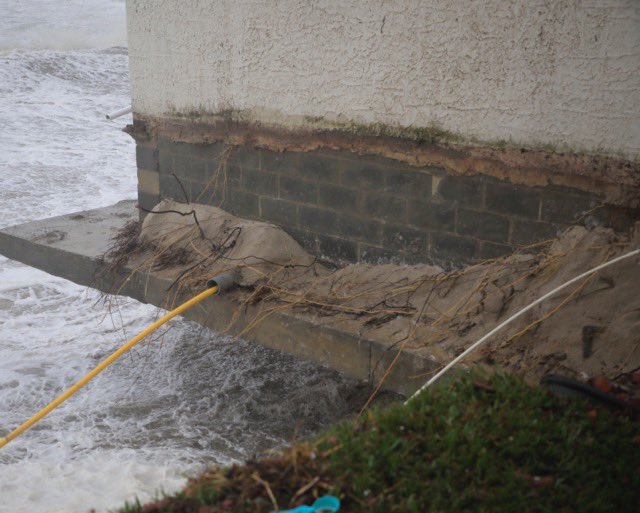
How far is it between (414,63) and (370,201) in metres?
0.91

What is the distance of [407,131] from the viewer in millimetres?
4406

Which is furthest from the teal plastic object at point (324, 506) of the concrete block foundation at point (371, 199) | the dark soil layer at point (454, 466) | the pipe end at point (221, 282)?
the pipe end at point (221, 282)

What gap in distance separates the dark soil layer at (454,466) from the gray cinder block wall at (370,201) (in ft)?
5.16

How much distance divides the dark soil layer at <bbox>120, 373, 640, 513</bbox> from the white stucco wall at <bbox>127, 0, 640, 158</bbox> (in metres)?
1.73

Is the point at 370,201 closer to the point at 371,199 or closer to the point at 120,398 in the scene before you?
the point at 371,199

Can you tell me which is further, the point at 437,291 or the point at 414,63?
the point at 437,291

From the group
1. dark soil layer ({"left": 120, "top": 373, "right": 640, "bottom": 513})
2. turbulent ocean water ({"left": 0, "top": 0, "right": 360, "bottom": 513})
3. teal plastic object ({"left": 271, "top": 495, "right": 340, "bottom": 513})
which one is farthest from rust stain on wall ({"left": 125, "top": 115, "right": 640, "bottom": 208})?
teal plastic object ({"left": 271, "top": 495, "right": 340, "bottom": 513})

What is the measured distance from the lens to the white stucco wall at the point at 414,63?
365 centimetres

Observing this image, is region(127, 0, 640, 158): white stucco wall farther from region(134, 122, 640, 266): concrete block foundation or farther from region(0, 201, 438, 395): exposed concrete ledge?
region(0, 201, 438, 395): exposed concrete ledge

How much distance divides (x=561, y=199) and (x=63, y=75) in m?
18.0

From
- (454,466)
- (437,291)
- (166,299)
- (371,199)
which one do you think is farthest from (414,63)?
(454,466)

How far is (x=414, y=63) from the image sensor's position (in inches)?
168

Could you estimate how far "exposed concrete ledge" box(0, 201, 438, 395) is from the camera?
4148 mm

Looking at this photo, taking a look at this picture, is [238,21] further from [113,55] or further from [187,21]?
[113,55]
